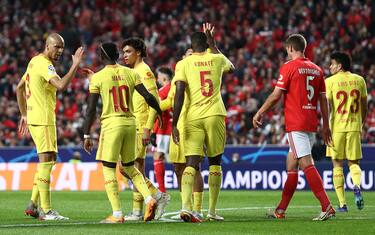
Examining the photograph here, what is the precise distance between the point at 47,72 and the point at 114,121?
1.60m

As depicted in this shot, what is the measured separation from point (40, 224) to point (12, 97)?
69.9 ft

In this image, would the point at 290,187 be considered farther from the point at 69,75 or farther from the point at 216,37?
the point at 216,37

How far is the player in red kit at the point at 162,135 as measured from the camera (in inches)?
624

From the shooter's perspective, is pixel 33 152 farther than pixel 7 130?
No

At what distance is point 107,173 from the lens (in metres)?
12.3

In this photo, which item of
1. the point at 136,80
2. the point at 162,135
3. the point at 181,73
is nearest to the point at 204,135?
the point at 181,73

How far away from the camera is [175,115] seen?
40.6 feet

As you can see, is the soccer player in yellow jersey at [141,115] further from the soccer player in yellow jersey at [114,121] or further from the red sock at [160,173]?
the red sock at [160,173]

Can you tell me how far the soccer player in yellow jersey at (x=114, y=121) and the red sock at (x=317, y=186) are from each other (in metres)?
2.08

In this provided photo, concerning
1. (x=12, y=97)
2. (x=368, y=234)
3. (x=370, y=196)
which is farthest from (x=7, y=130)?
(x=368, y=234)

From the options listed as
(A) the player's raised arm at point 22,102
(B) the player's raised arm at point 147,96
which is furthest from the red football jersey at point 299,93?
(A) the player's raised arm at point 22,102

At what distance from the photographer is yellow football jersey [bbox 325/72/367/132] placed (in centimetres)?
1558

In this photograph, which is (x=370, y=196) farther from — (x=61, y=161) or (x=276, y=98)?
(x=61, y=161)

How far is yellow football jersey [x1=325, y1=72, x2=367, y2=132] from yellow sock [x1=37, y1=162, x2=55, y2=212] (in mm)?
4831
